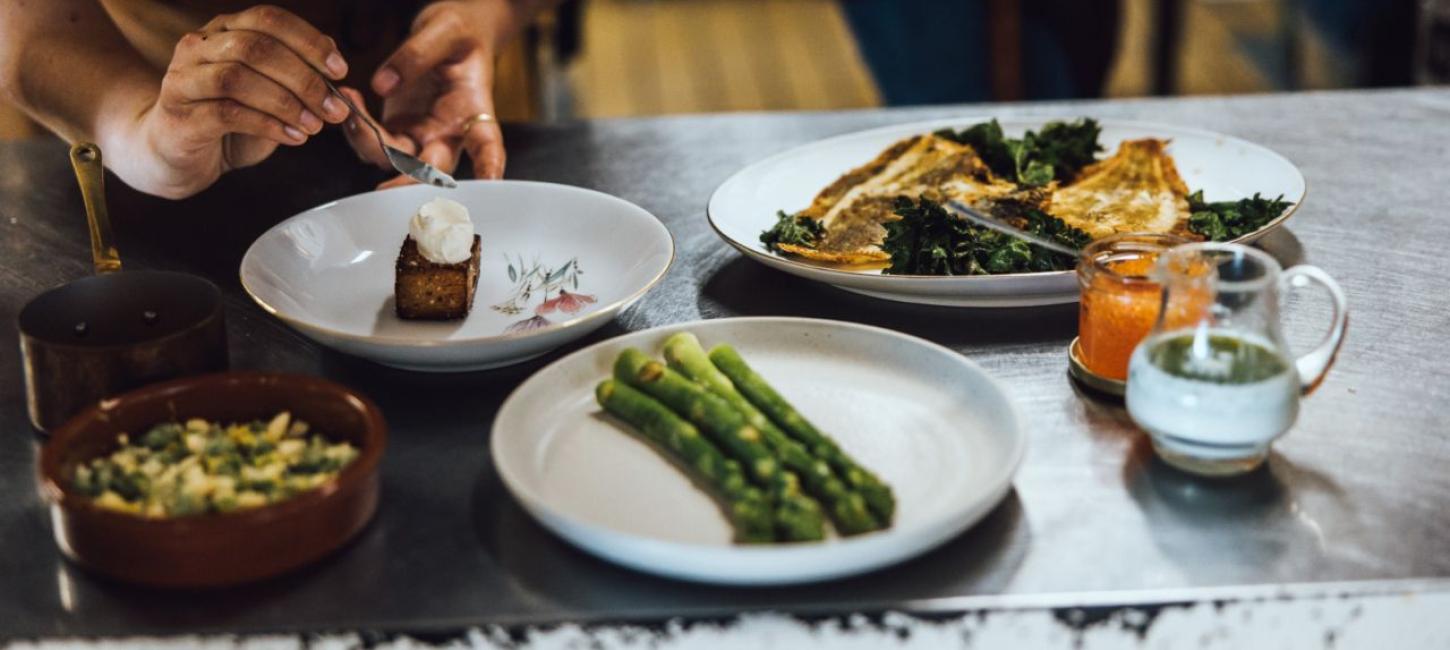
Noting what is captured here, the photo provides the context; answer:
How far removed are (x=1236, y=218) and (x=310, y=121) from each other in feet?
3.52

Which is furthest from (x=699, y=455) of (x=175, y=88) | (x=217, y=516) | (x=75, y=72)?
(x=75, y=72)

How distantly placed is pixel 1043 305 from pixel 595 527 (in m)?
0.68

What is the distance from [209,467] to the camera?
1.08 metres

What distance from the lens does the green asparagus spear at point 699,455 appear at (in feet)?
3.42

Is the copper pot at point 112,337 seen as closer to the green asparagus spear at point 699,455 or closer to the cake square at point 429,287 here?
the cake square at point 429,287

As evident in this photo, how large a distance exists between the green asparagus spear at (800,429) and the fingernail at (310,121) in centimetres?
61

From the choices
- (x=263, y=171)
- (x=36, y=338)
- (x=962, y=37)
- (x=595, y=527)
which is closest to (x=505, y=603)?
(x=595, y=527)

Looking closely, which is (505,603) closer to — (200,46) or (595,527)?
(595,527)

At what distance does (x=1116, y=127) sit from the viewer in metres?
1.97

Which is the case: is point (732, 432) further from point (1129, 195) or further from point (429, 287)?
point (1129, 195)

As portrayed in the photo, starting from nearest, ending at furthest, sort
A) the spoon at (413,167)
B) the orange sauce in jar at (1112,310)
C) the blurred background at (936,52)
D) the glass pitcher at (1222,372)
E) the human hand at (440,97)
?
the glass pitcher at (1222,372) < the orange sauce in jar at (1112,310) < the spoon at (413,167) < the human hand at (440,97) < the blurred background at (936,52)

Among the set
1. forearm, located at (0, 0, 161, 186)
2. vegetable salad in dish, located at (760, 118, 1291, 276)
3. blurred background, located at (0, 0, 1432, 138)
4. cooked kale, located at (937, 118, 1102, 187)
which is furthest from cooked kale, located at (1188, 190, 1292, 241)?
blurred background, located at (0, 0, 1432, 138)

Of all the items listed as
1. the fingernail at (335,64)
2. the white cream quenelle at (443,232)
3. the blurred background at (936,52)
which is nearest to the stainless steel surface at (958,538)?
the white cream quenelle at (443,232)

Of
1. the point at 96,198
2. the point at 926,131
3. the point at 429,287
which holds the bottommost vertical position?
the point at 926,131
